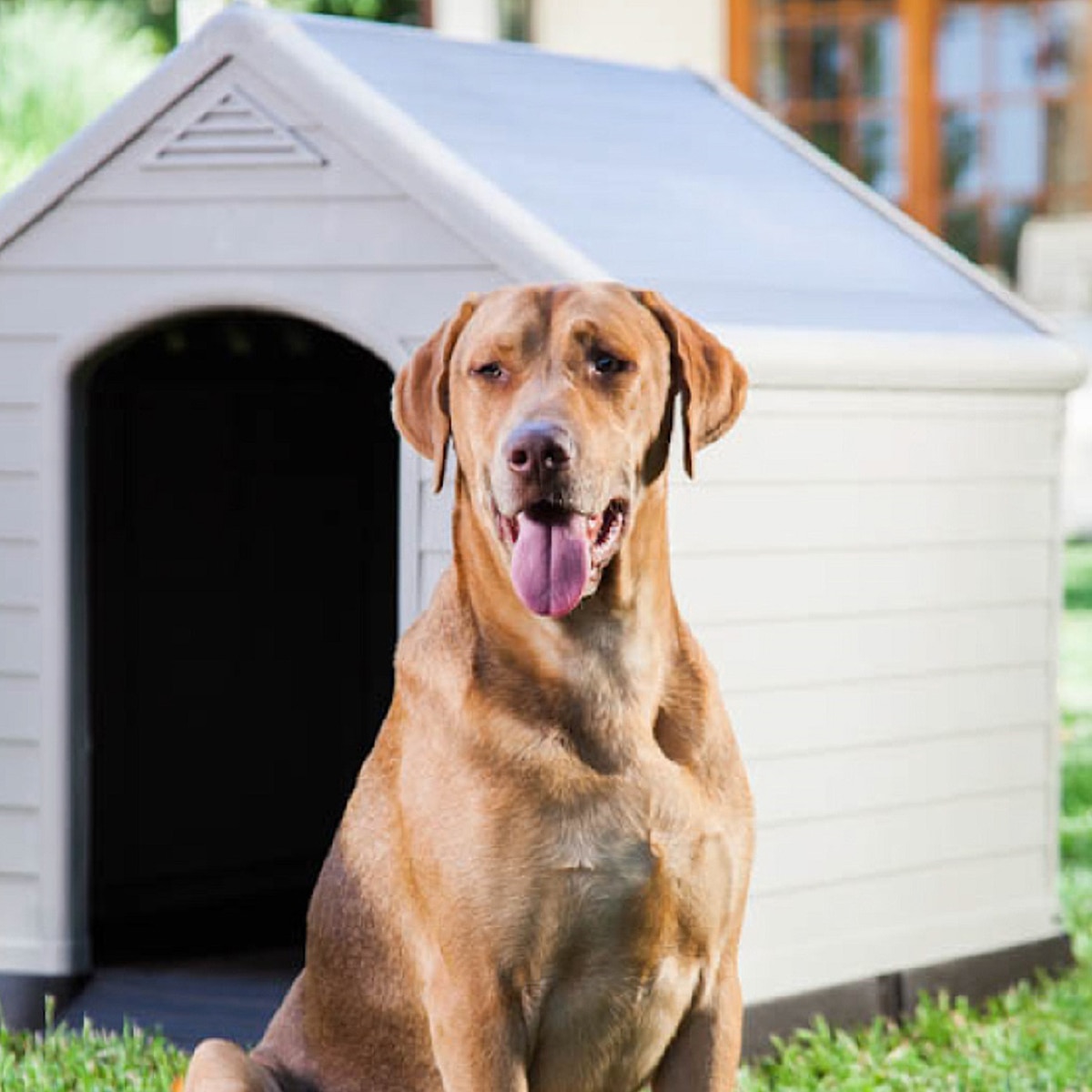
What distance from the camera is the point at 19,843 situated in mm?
5410

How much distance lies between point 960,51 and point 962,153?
67cm

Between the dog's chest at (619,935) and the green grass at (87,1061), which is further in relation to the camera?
the green grass at (87,1061)

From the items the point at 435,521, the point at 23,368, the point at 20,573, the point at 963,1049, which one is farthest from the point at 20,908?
the point at 963,1049

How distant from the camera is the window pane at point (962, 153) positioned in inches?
634

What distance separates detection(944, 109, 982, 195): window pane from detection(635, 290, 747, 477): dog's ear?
41.6 ft

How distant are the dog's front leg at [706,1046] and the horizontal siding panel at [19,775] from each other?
2.11 metres

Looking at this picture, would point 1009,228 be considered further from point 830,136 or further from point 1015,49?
point 830,136

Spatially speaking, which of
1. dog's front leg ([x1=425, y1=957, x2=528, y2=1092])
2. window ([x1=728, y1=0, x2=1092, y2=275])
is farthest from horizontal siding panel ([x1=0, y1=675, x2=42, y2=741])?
window ([x1=728, y1=0, x2=1092, y2=275])

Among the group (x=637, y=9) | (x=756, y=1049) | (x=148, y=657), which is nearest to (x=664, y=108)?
(x=148, y=657)

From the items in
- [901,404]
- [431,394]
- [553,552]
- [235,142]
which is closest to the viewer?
[553,552]

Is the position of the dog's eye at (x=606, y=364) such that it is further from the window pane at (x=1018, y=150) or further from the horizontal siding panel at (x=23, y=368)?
the window pane at (x=1018, y=150)

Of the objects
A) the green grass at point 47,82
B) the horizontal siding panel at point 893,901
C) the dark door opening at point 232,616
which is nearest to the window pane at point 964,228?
the green grass at point 47,82

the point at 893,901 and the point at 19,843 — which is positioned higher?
the point at 19,843

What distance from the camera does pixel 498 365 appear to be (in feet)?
11.6
